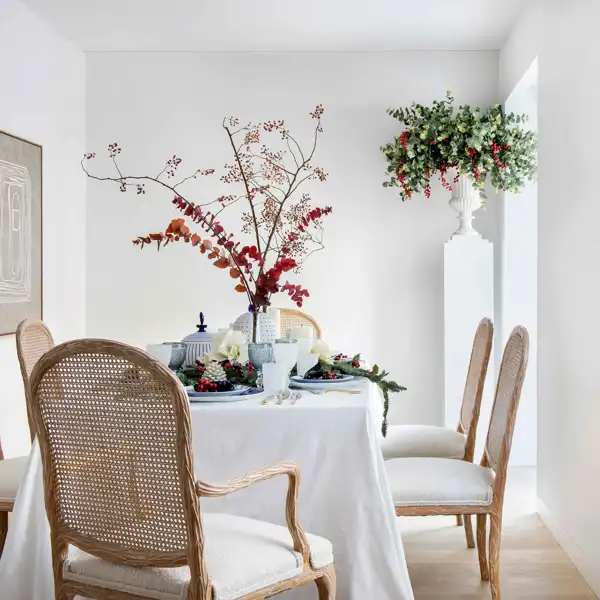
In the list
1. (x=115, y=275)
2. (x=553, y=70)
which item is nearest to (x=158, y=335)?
(x=115, y=275)

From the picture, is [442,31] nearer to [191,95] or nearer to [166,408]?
[191,95]

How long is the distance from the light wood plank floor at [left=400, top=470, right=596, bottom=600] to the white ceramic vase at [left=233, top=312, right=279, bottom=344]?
3.54 feet

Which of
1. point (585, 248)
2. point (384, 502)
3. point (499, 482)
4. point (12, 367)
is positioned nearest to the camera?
point (384, 502)

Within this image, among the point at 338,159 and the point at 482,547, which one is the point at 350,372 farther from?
the point at 338,159

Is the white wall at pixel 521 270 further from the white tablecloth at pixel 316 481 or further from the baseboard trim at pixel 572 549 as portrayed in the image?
the white tablecloth at pixel 316 481

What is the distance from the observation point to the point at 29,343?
11.0 ft

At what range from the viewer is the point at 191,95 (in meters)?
5.48

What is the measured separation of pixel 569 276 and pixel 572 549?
43.2 inches

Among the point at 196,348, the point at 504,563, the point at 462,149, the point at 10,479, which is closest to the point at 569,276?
the point at 504,563

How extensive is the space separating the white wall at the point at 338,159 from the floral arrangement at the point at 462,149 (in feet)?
1.02

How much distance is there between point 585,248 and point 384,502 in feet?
4.53

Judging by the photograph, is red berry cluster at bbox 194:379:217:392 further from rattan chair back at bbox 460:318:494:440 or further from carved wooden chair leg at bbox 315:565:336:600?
rattan chair back at bbox 460:318:494:440

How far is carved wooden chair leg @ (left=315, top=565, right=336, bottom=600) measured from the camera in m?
2.17


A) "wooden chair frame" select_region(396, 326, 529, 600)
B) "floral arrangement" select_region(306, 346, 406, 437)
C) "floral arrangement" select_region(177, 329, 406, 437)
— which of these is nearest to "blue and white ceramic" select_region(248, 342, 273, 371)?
"floral arrangement" select_region(177, 329, 406, 437)
